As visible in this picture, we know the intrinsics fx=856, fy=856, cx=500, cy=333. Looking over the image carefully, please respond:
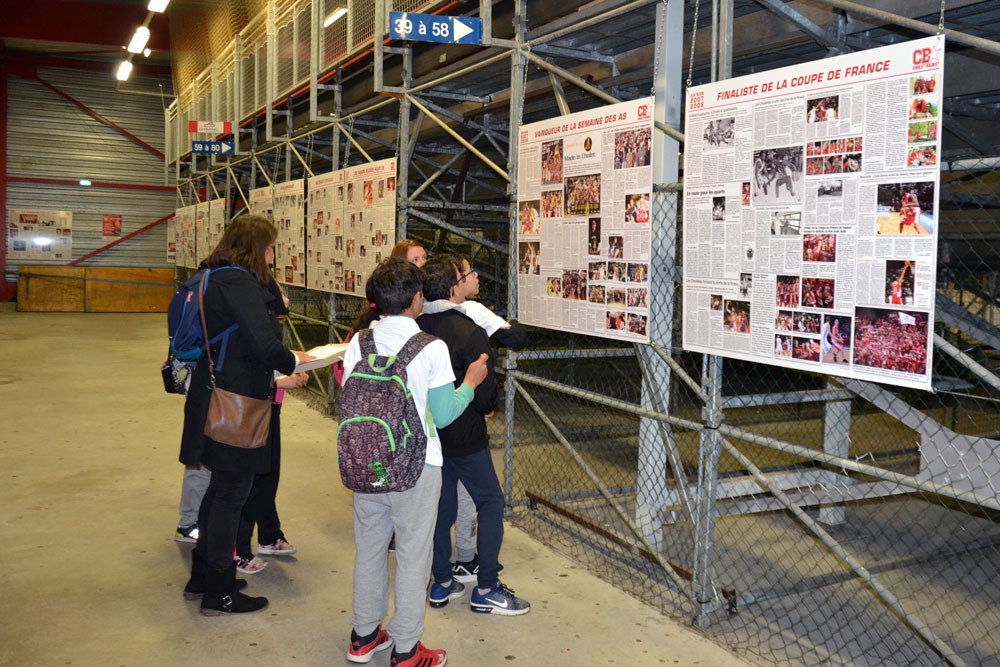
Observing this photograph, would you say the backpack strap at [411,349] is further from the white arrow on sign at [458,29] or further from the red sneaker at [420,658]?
the white arrow on sign at [458,29]

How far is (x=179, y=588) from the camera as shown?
4.43m

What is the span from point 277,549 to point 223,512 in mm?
1062

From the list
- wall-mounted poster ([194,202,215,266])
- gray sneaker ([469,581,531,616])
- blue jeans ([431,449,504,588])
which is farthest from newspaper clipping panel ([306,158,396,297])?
wall-mounted poster ([194,202,215,266])

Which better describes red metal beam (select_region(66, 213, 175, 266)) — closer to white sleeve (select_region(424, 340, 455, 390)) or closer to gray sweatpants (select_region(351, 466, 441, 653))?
gray sweatpants (select_region(351, 466, 441, 653))

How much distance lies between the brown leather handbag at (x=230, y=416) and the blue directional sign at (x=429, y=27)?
7.75ft

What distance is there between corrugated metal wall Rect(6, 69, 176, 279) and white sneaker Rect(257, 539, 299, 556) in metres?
21.4

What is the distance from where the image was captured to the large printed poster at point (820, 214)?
298 cm

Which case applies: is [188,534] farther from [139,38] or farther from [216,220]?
[139,38]

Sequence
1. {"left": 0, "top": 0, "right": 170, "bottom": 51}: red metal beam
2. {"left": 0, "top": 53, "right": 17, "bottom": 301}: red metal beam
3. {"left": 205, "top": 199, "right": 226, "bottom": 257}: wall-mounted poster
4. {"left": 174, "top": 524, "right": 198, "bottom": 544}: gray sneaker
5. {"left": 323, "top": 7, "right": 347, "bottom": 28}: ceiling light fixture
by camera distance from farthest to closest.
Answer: {"left": 0, "top": 53, "right": 17, "bottom": 301}: red metal beam → {"left": 0, "top": 0, "right": 170, "bottom": 51}: red metal beam → {"left": 205, "top": 199, "right": 226, "bottom": 257}: wall-mounted poster → {"left": 323, "top": 7, "right": 347, "bottom": 28}: ceiling light fixture → {"left": 174, "top": 524, "right": 198, "bottom": 544}: gray sneaker

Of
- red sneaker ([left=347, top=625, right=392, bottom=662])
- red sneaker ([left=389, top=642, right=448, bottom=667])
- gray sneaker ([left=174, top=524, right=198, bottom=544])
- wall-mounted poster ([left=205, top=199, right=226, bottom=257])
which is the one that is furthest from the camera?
wall-mounted poster ([left=205, top=199, right=226, bottom=257])

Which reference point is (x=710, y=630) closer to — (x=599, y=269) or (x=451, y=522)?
(x=451, y=522)

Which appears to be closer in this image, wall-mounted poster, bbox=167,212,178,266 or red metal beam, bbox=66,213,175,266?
wall-mounted poster, bbox=167,212,178,266

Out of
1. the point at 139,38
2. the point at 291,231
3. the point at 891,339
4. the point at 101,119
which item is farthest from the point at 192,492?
the point at 101,119

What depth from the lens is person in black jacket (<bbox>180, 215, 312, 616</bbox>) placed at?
3.83 m
